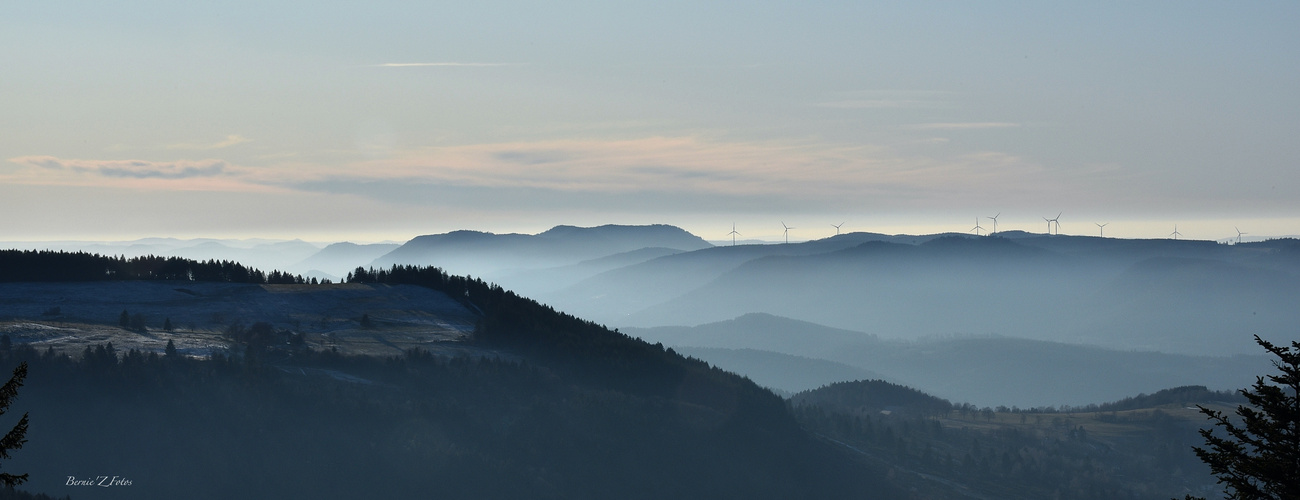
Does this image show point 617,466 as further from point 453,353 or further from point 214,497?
point 214,497

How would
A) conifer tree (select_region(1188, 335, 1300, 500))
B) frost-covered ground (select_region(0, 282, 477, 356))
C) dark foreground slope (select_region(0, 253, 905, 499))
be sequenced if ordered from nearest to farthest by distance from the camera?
conifer tree (select_region(1188, 335, 1300, 500)), dark foreground slope (select_region(0, 253, 905, 499)), frost-covered ground (select_region(0, 282, 477, 356))

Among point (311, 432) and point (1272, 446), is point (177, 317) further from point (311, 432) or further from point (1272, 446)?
point (1272, 446)

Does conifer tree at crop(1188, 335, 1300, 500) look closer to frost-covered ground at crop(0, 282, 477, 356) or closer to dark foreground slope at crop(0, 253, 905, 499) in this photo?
dark foreground slope at crop(0, 253, 905, 499)

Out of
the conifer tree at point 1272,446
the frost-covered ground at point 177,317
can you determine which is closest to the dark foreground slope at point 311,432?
the frost-covered ground at point 177,317

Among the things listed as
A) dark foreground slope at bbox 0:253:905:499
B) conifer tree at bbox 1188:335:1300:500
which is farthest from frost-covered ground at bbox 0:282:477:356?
conifer tree at bbox 1188:335:1300:500

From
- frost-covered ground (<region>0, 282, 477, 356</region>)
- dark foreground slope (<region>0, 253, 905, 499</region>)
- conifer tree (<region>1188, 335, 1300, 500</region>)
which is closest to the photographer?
conifer tree (<region>1188, 335, 1300, 500</region>)

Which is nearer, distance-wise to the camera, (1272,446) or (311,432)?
(1272,446)

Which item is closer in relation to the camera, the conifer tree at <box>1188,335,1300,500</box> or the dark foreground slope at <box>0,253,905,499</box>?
the conifer tree at <box>1188,335,1300,500</box>

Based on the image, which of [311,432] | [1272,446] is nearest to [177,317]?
[311,432]
